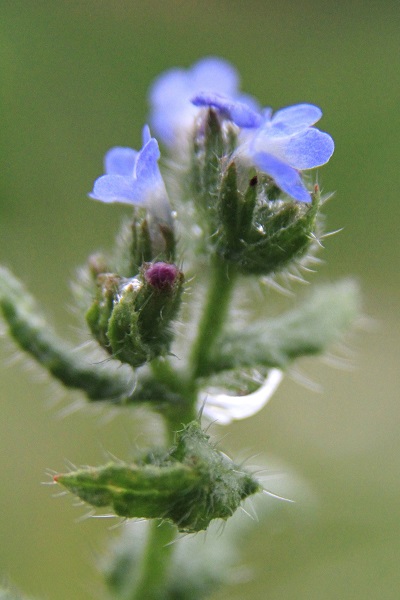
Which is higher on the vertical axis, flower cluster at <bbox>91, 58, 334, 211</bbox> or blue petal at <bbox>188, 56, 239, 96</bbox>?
blue petal at <bbox>188, 56, 239, 96</bbox>

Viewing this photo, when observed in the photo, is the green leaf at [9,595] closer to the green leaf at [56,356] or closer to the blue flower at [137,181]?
the green leaf at [56,356]

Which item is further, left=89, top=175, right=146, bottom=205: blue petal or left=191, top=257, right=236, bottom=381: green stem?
left=191, top=257, right=236, bottom=381: green stem

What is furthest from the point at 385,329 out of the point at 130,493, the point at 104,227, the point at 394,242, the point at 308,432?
the point at 130,493

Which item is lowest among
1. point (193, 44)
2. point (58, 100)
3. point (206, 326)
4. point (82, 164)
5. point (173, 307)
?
point (173, 307)

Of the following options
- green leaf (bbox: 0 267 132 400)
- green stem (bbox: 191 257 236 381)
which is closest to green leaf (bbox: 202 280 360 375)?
green stem (bbox: 191 257 236 381)

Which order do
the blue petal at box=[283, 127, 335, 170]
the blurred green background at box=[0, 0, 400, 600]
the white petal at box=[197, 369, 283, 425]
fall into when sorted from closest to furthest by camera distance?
the blue petal at box=[283, 127, 335, 170] < the white petal at box=[197, 369, 283, 425] < the blurred green background at box=[0, 0, 400, 600]

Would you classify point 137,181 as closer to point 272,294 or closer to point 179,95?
point 179,95

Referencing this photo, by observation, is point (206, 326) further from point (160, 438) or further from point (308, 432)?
point (308, 432)

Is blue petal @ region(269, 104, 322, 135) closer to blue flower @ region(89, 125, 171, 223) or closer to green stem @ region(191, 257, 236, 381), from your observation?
blue flower @ region(89, 125, 171, 223)
